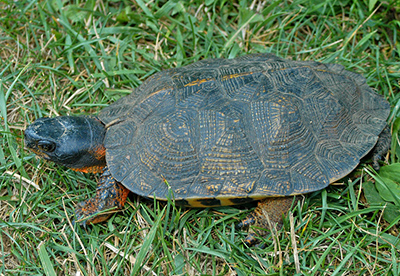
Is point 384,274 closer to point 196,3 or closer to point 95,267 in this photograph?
point 95,267

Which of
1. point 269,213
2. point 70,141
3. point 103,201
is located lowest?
point 269,213

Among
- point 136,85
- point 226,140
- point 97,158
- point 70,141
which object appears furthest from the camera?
point 136,85

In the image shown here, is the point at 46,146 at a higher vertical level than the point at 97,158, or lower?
higher

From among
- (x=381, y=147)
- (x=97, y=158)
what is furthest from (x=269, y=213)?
(x=97, y=158)

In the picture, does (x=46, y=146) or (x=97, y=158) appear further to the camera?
(x=97, y=158)

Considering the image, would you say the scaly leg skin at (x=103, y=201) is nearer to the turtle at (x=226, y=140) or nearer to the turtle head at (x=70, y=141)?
the turtle at (x=226, y=140)

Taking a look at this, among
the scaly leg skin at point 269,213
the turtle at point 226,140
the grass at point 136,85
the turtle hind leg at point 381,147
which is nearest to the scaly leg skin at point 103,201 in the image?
the turtle at point 226,140

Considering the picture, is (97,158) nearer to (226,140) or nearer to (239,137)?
(226,140)
